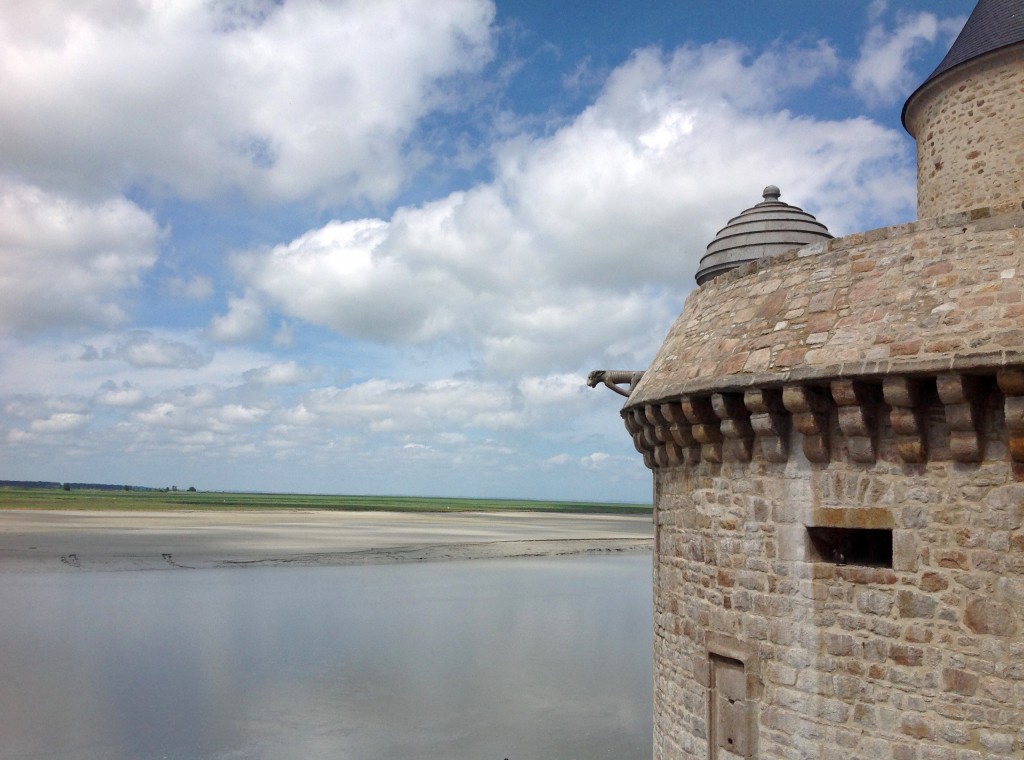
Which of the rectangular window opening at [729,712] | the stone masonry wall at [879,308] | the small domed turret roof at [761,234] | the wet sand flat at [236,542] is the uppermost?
the small domed turret roof at [761,234]

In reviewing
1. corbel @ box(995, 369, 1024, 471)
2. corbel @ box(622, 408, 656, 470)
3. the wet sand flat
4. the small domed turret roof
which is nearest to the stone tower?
corbel @ box(995, 369, 1024, 471)

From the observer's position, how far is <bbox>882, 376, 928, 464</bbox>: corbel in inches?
227

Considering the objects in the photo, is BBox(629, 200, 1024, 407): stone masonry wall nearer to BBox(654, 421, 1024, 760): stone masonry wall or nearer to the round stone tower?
BBox(654, 421, 1024, 760): stone masonry wall

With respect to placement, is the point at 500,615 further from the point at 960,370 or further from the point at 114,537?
the point at 114,537

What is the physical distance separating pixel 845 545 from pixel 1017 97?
597cm

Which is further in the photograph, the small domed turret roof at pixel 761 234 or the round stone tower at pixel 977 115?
the small domed turret roof at pixel 761 234

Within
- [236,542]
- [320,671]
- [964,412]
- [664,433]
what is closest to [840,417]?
[964,412]

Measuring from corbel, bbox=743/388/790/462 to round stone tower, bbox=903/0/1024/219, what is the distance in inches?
196

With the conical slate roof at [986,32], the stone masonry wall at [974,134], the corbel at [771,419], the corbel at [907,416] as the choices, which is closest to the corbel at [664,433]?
the corbel at [771,419]

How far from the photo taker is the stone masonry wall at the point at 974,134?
9.34m

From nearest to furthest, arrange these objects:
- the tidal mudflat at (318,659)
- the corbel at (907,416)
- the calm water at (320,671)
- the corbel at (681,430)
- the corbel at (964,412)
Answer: the corbel at (964,412), the corbel at (907,416), the corbel at (681,430), the calm water at (320,671), the tidal mudflat at (318,659)

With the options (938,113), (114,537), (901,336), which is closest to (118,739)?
(901,336)

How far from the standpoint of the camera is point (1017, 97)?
9.35 m

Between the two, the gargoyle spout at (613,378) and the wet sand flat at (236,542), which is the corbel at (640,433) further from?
the wet sand flat at (236,542)
